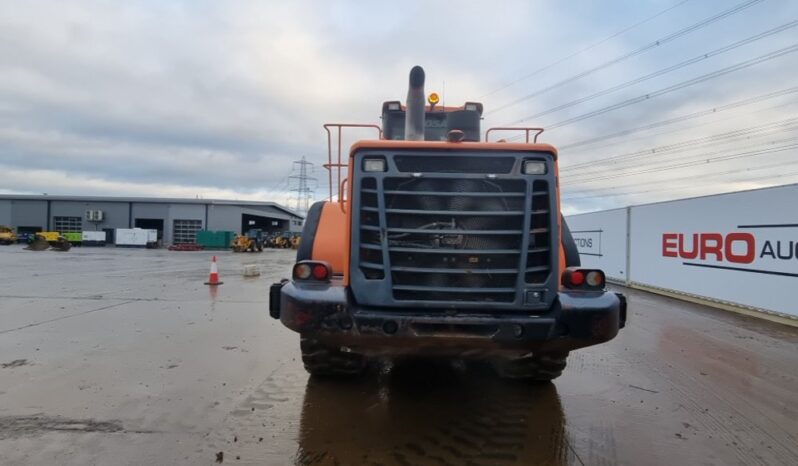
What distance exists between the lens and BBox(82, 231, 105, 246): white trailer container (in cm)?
5062

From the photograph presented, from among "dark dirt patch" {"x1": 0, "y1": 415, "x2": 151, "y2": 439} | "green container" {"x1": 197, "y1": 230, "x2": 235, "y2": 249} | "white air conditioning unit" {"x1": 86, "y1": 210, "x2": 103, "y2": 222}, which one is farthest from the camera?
"white air conditioning unit" {"x1": 86, "y1": 210, "x2": 103, "y2": 222}

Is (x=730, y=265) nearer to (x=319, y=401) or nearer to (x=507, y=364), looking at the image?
(x=507, y=364)

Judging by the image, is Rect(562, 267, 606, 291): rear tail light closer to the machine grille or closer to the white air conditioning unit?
the machine grille

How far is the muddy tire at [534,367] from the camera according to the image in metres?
4.23

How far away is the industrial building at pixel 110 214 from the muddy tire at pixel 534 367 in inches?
2211

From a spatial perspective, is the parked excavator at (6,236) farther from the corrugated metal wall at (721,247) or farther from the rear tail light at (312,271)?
the rear tail light at (312,271)

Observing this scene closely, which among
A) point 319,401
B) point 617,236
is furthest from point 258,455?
point 617,236

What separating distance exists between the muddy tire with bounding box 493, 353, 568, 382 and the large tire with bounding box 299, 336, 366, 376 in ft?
4.33

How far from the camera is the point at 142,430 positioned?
3.47 metres

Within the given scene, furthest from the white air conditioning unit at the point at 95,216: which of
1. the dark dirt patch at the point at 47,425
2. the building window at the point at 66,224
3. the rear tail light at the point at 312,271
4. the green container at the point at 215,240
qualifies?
the rear tail light at the point at 312,271

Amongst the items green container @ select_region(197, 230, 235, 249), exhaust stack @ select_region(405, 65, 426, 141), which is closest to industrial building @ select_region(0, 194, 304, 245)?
green container @ select_region(197, 230, 235, 249)

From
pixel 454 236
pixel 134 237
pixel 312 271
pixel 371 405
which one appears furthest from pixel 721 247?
pixel 134 237

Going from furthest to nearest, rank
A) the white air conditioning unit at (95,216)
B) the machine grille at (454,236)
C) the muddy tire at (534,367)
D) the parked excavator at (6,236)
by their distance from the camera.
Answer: the white air conditioning unit at (95,216) → the parked excavator at (6,236) → the muddy tire at (534,367) → the machine grille at (454,236)

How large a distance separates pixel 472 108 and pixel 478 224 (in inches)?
110
